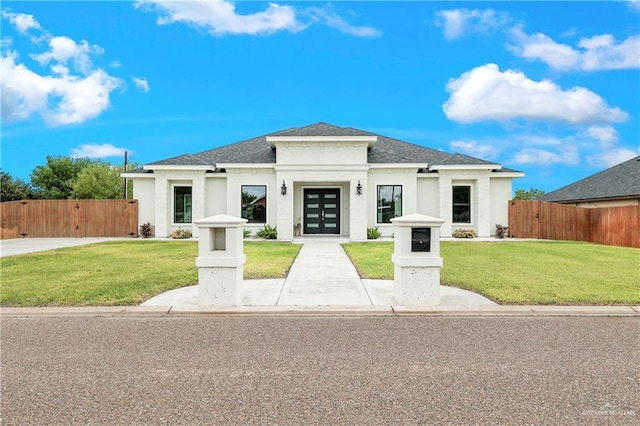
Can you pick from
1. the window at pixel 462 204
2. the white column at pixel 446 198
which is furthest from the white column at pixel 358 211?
the window at pixel 462 204

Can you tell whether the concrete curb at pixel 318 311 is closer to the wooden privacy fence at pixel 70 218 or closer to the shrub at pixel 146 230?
the shrub at pixel 146 230

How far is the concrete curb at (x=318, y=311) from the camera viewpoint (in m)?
6.98

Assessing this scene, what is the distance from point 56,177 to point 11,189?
11.7 metres

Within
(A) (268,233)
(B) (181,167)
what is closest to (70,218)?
(B) (181,167)

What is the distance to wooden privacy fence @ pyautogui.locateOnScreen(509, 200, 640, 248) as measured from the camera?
21.7 m

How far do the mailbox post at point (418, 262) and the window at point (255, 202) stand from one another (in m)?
14.6

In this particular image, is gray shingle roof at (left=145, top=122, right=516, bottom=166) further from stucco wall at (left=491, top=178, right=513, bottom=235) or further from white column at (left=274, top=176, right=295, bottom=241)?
white column at (left=274, top=176, right=295, bottom=241)

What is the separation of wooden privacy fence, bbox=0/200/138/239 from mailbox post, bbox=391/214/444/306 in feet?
61.6

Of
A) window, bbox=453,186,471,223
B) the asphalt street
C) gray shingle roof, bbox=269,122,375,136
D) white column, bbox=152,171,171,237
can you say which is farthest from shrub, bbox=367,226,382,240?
the asphalt street

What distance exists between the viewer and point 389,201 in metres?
21.7

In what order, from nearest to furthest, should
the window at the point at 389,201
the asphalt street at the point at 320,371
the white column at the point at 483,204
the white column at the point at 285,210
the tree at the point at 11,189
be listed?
the asphalt street at the point at 320,371
the white column at the point at 285,210
the window at the point at 389,201
the white column at the point at 483,204
the tree at the point at 11,189

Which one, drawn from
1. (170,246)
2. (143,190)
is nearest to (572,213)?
(170,246)

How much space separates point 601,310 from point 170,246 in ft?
49.5

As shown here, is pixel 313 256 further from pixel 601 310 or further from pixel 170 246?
pixel 601 310
